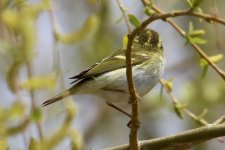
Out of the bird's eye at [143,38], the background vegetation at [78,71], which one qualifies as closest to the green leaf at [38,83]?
the background vegetation at [78,71]

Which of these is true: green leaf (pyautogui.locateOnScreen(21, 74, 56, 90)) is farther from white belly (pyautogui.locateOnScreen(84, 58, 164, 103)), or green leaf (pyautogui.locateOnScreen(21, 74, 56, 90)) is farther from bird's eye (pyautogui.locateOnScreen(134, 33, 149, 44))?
bird's eye (pyautogui.locateOnScreen(134, 33, 149, 44))

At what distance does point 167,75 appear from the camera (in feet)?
18.9

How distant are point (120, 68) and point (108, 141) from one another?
2.16 meters

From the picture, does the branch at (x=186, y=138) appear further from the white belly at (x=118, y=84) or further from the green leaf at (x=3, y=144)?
the white belly at (x=118, y=84)

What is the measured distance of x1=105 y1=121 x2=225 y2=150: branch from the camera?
2.52m

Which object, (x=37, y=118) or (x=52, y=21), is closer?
(x=37, y=118)

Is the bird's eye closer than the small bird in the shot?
No

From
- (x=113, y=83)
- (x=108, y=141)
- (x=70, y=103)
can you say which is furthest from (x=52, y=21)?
(x=108, y=141)

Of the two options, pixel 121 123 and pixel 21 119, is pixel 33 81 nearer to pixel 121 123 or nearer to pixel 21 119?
pixel 21 119

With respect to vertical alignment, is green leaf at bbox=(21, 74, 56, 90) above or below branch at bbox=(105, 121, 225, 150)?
above

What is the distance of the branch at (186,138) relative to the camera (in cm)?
252

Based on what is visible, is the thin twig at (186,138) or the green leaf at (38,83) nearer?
the green leaf at (38,83)

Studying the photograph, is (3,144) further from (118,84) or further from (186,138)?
(118,84)

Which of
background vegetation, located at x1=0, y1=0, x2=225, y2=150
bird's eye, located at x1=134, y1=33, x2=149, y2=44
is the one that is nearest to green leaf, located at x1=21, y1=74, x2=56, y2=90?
background vegetation, located at x1=0, y1=0, x2=225, y2=150
